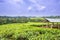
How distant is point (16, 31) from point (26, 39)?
1.01 m

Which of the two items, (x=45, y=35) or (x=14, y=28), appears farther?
(x=14, y=28)

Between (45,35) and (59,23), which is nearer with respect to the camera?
(45,35)

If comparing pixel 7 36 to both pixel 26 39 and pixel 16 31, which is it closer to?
pixel 16 31

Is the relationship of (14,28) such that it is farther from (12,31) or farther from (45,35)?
(45,35)

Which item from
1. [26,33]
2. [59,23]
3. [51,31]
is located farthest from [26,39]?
[59,23]

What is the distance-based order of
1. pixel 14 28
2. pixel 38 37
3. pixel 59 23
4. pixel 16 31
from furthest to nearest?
pixel 59 23 < pixel 14 28 < pixel 16 31 < pixel 38 37

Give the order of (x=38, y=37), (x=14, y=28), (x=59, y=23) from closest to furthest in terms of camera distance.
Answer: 1. (x=38, y=37)
2. (x=14, y=28)
3. (x=59, y=23)

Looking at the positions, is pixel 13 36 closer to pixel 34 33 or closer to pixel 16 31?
pixel 16 31

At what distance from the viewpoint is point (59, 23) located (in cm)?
1260

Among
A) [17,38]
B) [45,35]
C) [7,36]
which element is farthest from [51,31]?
[7,36]

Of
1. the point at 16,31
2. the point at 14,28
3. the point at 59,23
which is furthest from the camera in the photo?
the point at 59,23

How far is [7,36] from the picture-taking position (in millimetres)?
10180

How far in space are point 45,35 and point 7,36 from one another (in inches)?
101

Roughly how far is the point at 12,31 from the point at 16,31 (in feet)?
0.96
